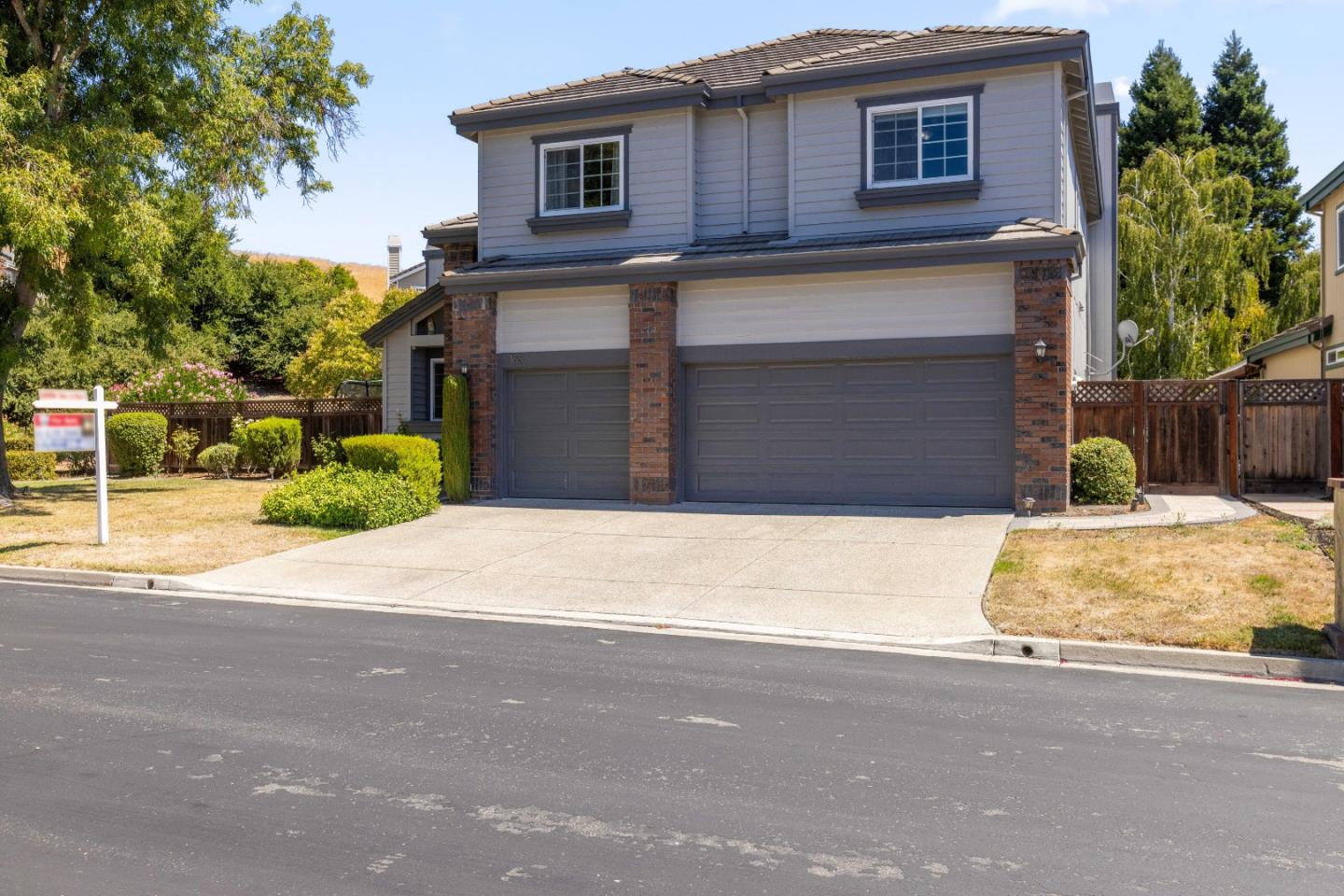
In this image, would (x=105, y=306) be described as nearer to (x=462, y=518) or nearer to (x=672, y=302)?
(x=462, y=518)

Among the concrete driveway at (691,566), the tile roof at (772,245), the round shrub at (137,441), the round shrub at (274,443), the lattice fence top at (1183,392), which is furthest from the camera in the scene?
the round shrub at (137,441)

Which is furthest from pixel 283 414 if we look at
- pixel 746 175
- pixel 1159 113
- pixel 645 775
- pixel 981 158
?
pixel 1159 113

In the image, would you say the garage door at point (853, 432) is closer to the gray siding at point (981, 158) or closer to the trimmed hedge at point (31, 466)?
the gray siding at point (981, 158)

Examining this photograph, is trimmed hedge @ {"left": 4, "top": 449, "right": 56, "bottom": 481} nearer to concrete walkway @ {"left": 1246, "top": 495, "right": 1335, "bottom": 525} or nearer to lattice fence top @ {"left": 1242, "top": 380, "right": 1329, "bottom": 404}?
concrete walkway @ {"left": 1246, "top": 495, "right": 1335, "bottom": 525}

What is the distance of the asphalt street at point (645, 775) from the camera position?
4.46m

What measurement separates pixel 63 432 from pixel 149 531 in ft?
7.76

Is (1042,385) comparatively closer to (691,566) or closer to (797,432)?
(797,432)

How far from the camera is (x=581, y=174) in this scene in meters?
19.9

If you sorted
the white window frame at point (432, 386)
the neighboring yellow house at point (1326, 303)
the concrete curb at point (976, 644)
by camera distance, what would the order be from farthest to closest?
1. the white window frame at point (432, 386)
2. the neighboring yellow house at point (1326, 303)
3. the concrete curb at point (976, 644)

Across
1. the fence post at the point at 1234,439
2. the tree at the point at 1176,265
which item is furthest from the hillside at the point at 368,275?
the fence post at the point at 1234,439

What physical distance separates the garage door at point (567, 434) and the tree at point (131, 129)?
22.6 feet

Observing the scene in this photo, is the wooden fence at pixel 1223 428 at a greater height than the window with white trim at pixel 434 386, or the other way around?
the window with white trim at pixel 434 386

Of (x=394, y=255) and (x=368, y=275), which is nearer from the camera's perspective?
(x=394, y=255)

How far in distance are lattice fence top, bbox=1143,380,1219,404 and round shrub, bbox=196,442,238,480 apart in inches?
780
